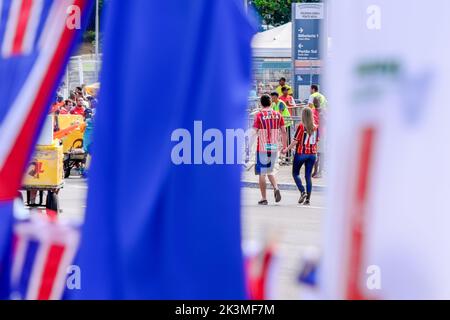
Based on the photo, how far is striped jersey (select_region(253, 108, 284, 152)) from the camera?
1689cm

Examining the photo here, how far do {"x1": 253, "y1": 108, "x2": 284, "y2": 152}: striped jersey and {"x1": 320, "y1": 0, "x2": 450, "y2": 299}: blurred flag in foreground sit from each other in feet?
47.4

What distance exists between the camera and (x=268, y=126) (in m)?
16.9

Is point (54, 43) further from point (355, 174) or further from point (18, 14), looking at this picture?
point (355, 174)

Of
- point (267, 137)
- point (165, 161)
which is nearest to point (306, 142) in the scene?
point (267, 137)

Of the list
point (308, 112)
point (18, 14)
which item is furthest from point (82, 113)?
point (18, 14)

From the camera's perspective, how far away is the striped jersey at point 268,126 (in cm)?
1689

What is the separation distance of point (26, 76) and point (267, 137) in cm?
1401

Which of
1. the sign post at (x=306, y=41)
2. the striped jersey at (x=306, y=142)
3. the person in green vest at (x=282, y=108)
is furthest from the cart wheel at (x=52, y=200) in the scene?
the sign post at (x=306, y=41)

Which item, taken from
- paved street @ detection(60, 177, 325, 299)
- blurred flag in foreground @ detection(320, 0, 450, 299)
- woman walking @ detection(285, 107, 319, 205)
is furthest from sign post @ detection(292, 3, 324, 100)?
blurred flag in foreground @ detection(320, 0, 450, 299)

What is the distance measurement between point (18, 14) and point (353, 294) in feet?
4.15

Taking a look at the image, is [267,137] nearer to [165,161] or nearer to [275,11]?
[165,161]

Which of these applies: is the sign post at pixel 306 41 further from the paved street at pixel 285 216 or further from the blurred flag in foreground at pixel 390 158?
the blurred flag in foreground at pixel 390 158

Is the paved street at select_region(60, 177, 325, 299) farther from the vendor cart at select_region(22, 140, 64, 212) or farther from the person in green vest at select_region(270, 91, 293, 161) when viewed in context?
the person in green vest at select_region(270, 91, 293, 161)

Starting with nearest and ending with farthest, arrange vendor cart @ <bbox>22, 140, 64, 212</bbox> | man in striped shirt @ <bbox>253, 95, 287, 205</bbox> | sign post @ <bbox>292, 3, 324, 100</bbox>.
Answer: vendor cart @ <bbox>22, 140, 64, 212</bbox> < man in striped shirt @ <bbox>253, 95, 287, 205</bbox> < sign post @ <bbox>292, 3, 324, 100</bbox>
